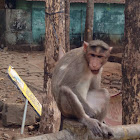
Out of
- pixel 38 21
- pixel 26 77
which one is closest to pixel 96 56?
pixel 26 77

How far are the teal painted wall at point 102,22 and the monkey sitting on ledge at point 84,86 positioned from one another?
11.9 meters

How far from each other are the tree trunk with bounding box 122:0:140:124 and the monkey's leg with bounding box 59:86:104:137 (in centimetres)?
87

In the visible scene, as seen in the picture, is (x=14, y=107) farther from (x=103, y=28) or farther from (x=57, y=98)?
(x=103, y=28)

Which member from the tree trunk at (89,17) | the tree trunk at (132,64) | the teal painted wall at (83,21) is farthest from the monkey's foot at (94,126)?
the teal painted wall at (83,21)

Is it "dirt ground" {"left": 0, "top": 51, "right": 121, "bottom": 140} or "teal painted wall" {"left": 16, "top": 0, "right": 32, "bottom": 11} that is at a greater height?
"teal painted wall" {"left": 16, "top": 0, "right": 32, "bottom": 11}

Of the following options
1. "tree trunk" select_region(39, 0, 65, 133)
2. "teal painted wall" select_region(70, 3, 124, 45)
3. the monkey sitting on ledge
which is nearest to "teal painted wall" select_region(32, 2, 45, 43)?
"teal painted wall" select_region(70, 3, 124, 45)

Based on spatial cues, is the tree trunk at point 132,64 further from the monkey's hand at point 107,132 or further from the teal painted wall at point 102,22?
the teal painted wall at point 102,22

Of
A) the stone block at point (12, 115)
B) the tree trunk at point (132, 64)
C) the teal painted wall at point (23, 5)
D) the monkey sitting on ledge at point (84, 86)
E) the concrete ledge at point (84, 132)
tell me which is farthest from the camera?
the teal painted wall at point (23, 5)

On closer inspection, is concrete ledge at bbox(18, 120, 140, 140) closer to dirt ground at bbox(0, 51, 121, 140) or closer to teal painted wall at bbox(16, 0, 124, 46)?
dirt ground at bbox(0, 51, 121, 140)

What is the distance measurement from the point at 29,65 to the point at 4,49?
130 inches

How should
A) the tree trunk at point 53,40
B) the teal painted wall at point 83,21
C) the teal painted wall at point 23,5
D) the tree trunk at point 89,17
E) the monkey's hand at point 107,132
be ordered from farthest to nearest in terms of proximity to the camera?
the teal painted wall at point 83,21 → the teal painted wall at point 23,5 → the tree trunk at point 89,17 → the tree trunk at point 53,40 → the monkey's hand at point 107,132

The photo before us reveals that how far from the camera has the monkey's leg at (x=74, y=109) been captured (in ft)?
11.1

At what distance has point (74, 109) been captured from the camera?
11.7 feet

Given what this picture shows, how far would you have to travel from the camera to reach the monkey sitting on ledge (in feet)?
11.7
